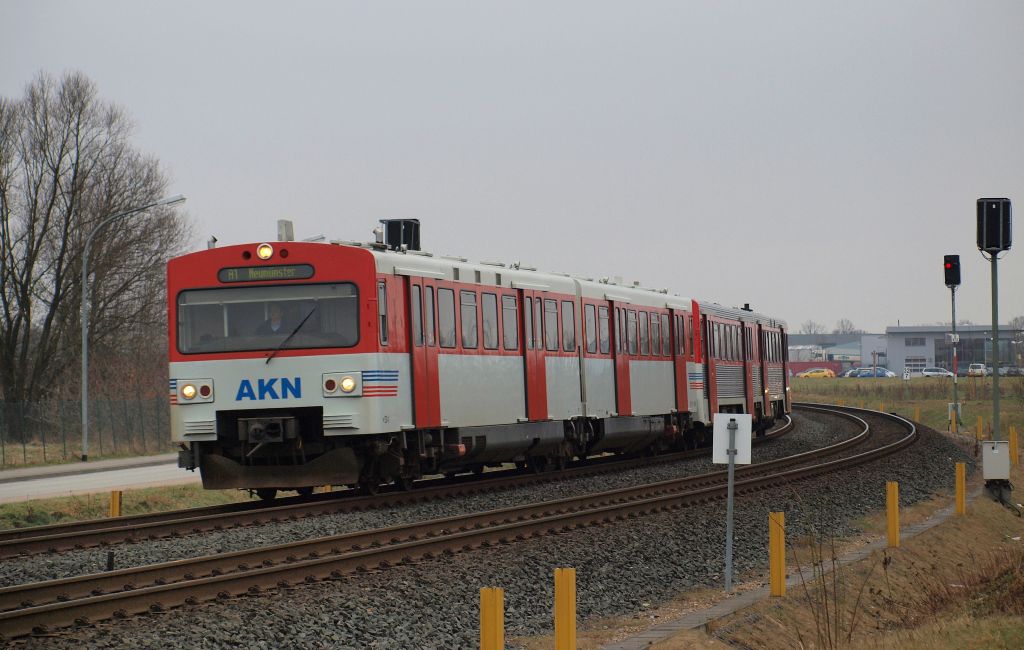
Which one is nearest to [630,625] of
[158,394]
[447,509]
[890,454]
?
[447,509]

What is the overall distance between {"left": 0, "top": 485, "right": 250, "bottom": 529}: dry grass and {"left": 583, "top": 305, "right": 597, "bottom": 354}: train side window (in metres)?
7.01

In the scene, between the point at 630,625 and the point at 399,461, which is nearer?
the point at 630,625

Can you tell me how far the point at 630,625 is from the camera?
11.8 m

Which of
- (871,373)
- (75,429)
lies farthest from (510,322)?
(871,373)

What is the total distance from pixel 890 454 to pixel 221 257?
16.6 metres

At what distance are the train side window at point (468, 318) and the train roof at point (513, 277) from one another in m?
0.24

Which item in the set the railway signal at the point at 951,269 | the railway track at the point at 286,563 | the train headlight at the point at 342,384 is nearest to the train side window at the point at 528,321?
the railway track at the point at 286,563

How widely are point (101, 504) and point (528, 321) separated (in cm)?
777

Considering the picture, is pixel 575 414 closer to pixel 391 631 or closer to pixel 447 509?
pixel 447 509

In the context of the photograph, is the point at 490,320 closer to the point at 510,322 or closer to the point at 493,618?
the point at 510,322

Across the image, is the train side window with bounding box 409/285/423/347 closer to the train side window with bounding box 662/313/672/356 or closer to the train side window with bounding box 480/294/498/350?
the train side window with bounding box 480/294/498/350

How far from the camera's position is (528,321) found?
22703mm

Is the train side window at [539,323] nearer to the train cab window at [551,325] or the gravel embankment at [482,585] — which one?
the train cab window at [551,325]

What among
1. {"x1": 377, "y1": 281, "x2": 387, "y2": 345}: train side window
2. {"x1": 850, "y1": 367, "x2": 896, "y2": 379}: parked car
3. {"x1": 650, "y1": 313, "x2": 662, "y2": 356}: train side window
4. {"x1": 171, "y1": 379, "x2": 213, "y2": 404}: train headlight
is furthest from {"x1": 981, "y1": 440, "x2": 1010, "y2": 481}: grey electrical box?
{"x1": 850, "y1": 367, "x2": 896, "y2": 379}: parked car
